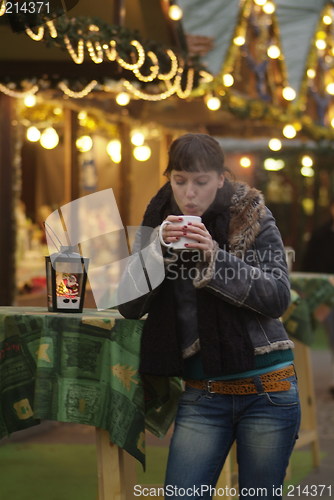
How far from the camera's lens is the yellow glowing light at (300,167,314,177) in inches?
779

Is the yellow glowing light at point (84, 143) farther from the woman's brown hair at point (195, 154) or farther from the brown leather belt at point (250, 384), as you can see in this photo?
the brown leather belt at point (250, 384)

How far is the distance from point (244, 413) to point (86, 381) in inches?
37.6

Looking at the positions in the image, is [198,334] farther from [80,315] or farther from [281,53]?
[281,53]

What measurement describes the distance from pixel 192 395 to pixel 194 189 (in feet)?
2.36

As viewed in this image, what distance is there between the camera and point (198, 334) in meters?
3.43

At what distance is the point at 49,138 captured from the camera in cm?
1047

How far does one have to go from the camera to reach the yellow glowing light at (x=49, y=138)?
10.4 meters

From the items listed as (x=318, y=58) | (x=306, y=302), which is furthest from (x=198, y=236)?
(x=318, y=58)

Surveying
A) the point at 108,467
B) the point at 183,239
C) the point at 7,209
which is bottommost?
the point at 108,467

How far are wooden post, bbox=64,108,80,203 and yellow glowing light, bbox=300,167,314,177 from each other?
9.75 metres

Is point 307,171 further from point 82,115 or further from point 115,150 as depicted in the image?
point 82,115

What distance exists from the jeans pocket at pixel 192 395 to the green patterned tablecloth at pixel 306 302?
2860mm

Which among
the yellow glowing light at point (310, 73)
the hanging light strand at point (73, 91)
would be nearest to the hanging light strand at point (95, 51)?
the hanging light strand at point (73, 91)

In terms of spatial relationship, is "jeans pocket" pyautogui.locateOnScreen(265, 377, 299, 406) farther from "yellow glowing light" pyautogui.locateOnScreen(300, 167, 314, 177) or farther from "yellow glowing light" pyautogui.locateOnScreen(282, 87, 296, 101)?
"yellow glowing light" pyautogui.locateOnScreen(300, 167, 314, 177)
